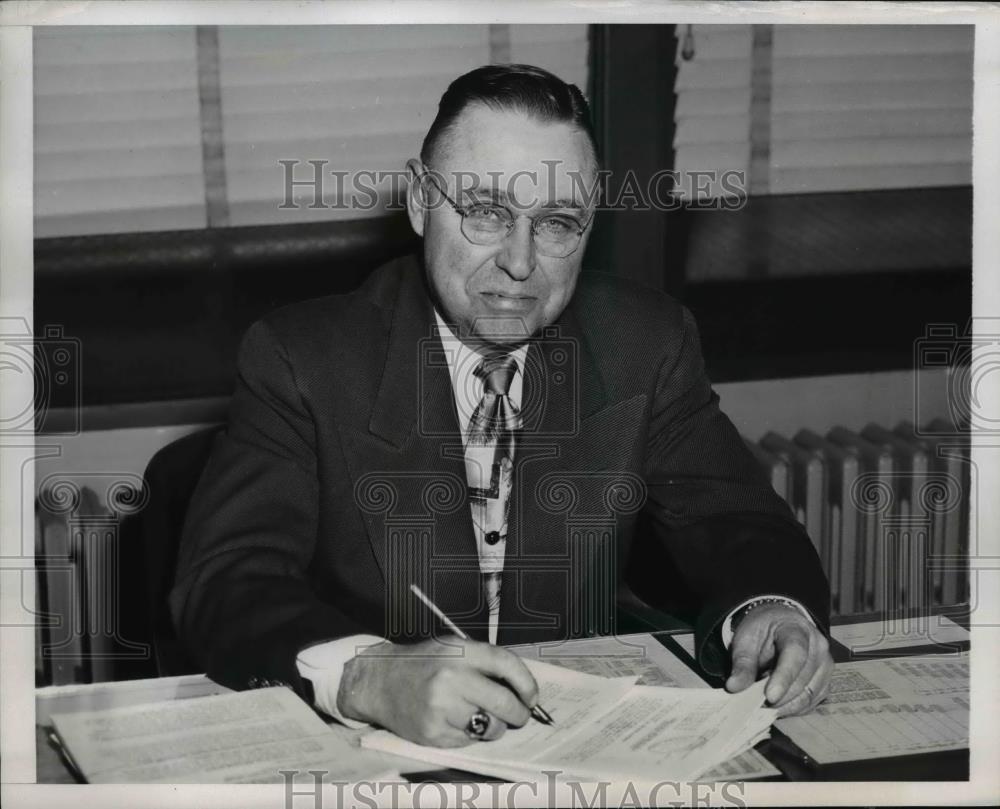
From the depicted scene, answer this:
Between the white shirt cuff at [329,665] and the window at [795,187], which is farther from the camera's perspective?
the window at [795,187]

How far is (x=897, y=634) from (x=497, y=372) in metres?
0.82

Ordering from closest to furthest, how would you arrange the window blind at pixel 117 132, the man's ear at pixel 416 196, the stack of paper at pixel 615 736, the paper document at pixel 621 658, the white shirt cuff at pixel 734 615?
the stack of paper at pixel 615 736, the paper document at pixel 621 658, the white shirt cuff at pixel 734 615, the man's ear at pixel 416 196, the window blind at pixel 117 132

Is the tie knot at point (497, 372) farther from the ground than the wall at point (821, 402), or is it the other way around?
the tie knot at point (497, 372)

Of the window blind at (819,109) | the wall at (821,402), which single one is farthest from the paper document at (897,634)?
the window blind at (819,109)

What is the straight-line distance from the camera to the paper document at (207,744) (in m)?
1.30

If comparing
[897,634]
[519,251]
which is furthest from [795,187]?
[897,634]

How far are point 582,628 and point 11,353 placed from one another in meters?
1.07

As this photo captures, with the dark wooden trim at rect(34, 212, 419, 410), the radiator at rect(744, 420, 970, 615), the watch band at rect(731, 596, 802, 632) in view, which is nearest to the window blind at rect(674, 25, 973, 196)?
the radiator at rect(744, 420, 970, 615)

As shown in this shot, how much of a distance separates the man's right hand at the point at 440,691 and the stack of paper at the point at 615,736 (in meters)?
0.02

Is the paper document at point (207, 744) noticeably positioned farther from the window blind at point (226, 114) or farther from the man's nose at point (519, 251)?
the window blind at point (226, 114)

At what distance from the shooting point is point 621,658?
1.58 metres

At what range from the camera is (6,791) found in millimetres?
1558

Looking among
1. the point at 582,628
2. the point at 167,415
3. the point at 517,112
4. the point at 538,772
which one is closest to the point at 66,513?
the point at 167,415

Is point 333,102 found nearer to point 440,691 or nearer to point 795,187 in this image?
point 795,187
